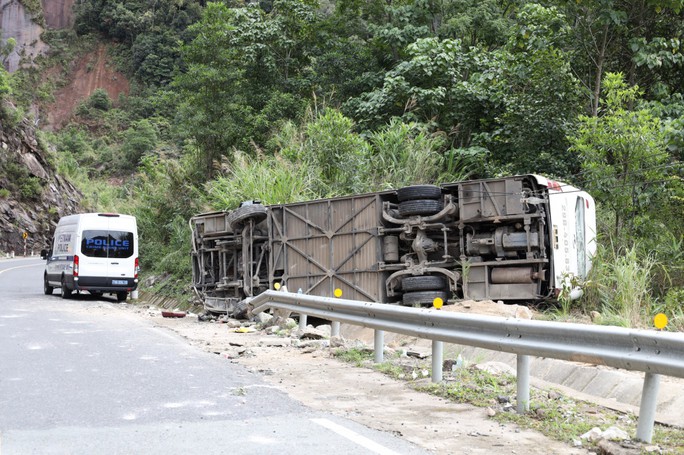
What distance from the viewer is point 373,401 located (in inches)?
259

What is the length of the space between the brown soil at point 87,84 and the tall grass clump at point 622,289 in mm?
92121

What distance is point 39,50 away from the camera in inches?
3937

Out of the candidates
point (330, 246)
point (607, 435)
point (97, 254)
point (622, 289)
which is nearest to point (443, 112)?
point (330, 246)

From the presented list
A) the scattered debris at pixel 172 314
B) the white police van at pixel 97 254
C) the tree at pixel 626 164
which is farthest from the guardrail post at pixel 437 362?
the white police van at pixel 97 254

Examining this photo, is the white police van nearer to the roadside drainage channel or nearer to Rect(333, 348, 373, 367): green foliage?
Rect(333, 348, 373, 367): green foliage

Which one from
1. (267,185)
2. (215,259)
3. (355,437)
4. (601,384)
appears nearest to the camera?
(355,437)

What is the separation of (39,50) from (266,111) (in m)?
87.9

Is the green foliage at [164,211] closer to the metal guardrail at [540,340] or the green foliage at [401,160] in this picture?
the green foliage at [401,160]

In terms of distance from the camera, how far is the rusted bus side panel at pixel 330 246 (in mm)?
14016

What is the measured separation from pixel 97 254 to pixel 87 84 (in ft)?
289

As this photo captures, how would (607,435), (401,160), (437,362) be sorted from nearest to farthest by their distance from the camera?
(607,435)
(437,362)
(401,160)

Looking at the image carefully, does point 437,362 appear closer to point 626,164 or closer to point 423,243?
point 423,243

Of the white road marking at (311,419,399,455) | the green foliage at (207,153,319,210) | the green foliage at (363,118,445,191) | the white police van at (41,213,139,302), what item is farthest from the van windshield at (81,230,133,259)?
the white road marking at (311,419,399,455)

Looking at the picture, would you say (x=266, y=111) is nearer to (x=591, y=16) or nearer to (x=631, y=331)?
(x=591, y=16)
